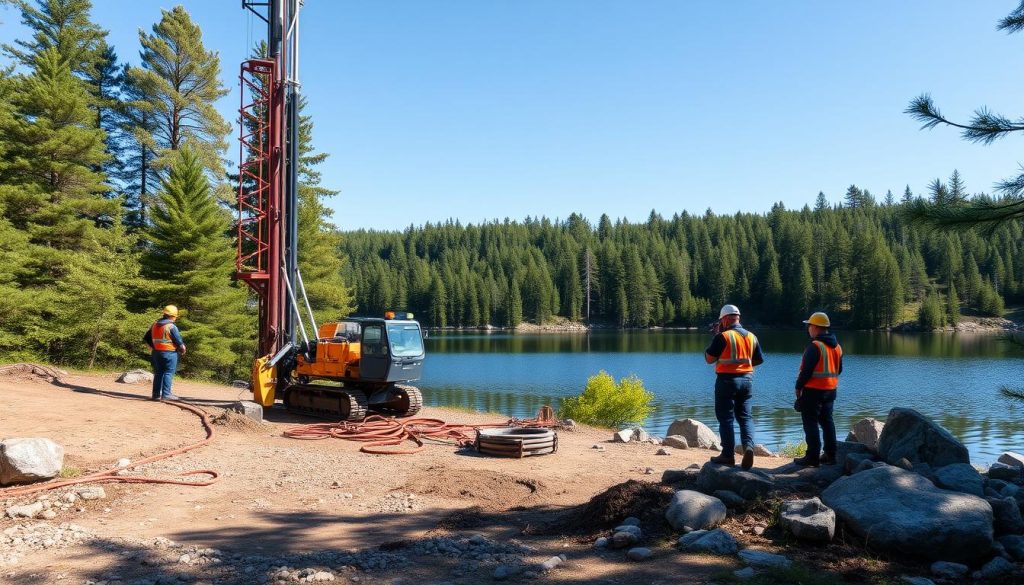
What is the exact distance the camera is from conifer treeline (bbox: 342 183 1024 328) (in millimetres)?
100375

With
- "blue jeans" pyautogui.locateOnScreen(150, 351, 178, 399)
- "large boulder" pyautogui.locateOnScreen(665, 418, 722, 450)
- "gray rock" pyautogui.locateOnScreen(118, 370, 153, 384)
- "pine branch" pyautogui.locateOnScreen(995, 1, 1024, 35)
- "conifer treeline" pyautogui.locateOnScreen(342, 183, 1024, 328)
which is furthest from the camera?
"conifer treeline" pyautogui.locateOnScreen(342, 183, 1024, 328)

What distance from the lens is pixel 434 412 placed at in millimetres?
17891

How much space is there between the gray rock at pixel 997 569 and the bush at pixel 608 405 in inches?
604

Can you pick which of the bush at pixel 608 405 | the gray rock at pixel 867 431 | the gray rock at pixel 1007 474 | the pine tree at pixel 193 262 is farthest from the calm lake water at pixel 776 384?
the pine tree at pixel 193 262

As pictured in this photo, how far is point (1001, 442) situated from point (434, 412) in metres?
17.2

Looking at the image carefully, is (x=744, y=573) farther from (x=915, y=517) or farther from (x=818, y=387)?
(x=818, y=387)

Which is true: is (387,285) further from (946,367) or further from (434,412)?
(434,412)

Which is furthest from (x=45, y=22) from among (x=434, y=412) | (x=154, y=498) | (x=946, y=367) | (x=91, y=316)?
(x=946, y=367)

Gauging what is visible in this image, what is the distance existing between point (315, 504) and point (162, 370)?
8295 mm

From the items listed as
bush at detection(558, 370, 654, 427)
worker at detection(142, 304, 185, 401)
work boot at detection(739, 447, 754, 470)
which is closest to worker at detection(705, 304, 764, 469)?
work boot at detection(739, 447, 754, 470)

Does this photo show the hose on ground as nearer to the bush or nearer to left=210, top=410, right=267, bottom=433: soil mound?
left=210, top=410, right=267, bottom=433: soil mound

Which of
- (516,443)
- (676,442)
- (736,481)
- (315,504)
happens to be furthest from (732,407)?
(676,442)

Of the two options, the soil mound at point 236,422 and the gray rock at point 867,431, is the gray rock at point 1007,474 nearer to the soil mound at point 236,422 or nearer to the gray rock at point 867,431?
the gray rock at point 867,431

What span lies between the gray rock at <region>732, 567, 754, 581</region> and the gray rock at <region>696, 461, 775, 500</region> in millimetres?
1626
